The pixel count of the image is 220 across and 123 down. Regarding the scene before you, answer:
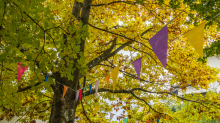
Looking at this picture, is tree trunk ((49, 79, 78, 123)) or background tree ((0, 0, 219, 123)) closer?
background tree ((0, 0, 219, 123))

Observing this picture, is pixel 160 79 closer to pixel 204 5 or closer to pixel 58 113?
pixel 204 5

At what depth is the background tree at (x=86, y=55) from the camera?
1866 millimetres

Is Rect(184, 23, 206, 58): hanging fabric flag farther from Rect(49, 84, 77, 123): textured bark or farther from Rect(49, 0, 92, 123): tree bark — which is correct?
Rect(49, 84, 77, 123): textured bark

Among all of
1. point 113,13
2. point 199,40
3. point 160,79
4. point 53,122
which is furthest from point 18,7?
point 160,79

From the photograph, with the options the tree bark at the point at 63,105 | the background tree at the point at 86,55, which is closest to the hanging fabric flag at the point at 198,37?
the background tree at the point at 86,55

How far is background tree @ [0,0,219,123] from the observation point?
6.12 feet

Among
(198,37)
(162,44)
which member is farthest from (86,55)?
(198,37)

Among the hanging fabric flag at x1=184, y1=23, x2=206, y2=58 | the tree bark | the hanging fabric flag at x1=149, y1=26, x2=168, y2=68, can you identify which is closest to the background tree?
the tree bark

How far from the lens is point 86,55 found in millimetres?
4785

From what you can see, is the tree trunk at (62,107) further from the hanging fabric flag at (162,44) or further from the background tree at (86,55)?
the hanging fabric flag at (162,44)

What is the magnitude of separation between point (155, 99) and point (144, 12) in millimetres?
4069

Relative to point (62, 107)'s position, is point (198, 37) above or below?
above

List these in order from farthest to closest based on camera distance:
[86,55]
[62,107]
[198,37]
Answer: [86,55], [62,107], [198,37]

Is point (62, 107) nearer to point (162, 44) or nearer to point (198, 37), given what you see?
point (162, 44)
